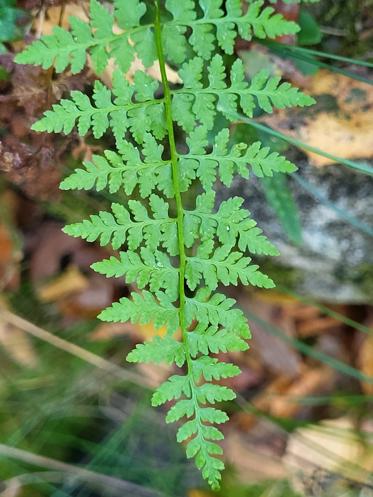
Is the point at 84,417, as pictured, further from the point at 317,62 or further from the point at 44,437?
the point at 317,62

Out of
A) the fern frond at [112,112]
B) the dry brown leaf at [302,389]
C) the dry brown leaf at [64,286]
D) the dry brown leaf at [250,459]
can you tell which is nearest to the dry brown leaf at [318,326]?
the dry brown leaf at [302,389]

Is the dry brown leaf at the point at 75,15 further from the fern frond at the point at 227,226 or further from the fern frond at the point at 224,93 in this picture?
the fern frond at the point at 227,226

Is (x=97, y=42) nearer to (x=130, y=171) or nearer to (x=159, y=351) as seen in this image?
(x=130, y=171)

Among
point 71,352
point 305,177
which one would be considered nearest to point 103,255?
point 71,352

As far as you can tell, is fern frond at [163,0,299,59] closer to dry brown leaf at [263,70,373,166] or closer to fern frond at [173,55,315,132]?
fern frond at [173,55,315,132]

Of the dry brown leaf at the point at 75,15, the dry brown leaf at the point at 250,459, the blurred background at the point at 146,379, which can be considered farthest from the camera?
the dry brown leaf at the point at 250,459
